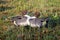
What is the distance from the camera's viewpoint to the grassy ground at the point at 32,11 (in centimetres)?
732

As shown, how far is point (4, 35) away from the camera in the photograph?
7512mm

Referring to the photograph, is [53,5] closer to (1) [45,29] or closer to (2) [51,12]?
(2) [51,12]

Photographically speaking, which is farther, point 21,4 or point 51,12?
point 21,4

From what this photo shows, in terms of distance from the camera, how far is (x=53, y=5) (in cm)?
1074

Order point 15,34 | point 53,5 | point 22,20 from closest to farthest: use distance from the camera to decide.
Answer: point 15,34 → point 22,20 → point 53,5

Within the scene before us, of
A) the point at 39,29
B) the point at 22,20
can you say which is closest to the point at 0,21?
the point at 22,20

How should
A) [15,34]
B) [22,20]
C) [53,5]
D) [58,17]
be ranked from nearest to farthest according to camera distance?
1. [15,34]
2. [22,20]
3. [58,17]
4. [53,5]

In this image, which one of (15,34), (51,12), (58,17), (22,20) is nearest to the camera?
(15,34)

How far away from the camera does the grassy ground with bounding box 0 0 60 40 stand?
7324 mm

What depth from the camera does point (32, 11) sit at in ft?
32.8

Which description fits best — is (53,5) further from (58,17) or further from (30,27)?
(30,27)

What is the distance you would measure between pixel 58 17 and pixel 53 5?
6.82 ft

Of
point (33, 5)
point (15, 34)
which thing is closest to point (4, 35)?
point (15, 34)

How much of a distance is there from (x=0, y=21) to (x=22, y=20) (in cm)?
132
